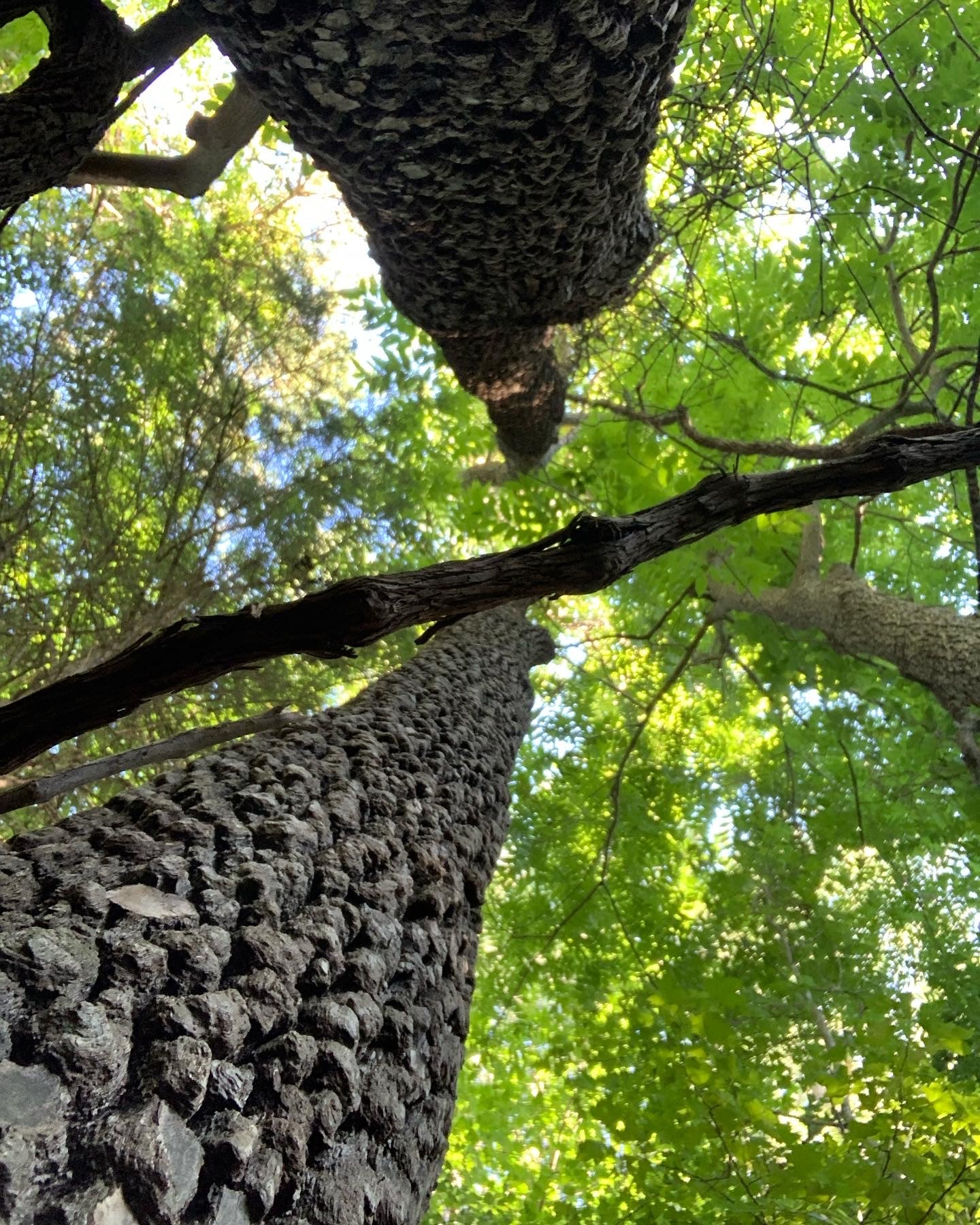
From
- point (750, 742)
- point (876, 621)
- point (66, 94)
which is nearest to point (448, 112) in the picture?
point (66, 94)

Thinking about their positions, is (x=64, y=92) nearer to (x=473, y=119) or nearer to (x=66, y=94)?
(x=66, y=94)

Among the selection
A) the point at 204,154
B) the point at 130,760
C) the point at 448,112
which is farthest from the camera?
the point at 204,154

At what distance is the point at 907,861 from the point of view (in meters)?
7.12

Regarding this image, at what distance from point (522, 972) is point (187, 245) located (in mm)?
6064

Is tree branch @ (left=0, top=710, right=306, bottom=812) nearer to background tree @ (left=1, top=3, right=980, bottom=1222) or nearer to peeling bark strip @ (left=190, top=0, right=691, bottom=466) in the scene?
peeling bark strip @ (left=190, top=0, right=691, bottom=466)

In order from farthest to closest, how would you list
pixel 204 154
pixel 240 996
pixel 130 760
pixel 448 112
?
pixel 204 154 < pixel 448 112 < pixel 130 760 < pixel 240 996

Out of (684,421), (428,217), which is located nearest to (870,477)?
(428,217)

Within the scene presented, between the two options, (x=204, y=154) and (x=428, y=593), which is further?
(x=204, y=154)

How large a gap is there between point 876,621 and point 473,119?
452 cm

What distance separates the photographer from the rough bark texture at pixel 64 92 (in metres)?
2.40

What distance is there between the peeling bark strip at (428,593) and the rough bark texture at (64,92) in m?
2.14

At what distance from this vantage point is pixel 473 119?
2.45m

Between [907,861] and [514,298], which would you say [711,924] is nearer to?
[907,861]

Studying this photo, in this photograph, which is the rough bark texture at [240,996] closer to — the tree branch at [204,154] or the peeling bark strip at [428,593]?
the peeling bark strip at [428,593]
